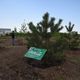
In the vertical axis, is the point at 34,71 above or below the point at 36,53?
below

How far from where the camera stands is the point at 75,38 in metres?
17.3

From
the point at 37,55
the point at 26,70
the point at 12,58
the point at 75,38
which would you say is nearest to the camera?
the point at 26,70

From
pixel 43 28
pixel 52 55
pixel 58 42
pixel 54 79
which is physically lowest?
pixel 54 79

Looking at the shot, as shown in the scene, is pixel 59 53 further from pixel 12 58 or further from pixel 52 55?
pixel 12 58

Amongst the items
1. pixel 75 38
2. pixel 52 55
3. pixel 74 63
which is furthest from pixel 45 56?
pixel 75 38

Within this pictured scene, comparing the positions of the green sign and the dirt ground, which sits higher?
the green sign

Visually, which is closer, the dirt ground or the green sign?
the dirt ground

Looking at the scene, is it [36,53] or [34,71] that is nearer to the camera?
[34,71]

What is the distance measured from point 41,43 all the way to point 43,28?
0.78m

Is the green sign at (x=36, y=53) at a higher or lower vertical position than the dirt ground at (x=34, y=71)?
higher

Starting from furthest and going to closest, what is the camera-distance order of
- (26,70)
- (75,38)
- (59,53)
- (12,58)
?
(75,38), (12,58), (59,53), (26,70)

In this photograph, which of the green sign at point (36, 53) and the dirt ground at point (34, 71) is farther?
the green sign at point (36, 53)

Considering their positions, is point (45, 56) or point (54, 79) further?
point (45, 56)

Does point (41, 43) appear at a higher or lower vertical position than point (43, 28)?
lower
